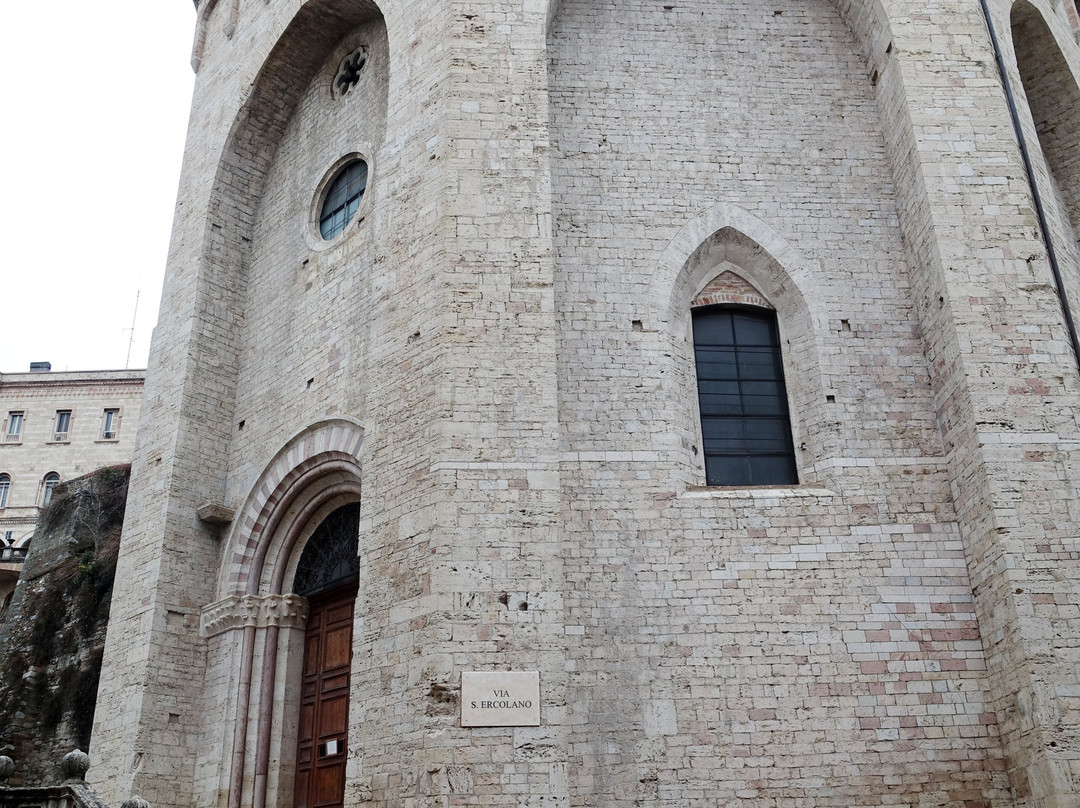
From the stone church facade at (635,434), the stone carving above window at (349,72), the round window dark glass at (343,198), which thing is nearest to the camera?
the stone church facade at (635,434)

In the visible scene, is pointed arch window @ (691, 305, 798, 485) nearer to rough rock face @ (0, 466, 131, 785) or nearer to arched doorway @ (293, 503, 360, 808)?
arched doorway @ (293, 503, 360, 808)

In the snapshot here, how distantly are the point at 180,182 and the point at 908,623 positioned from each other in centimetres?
1108

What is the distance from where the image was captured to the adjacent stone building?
109 feet

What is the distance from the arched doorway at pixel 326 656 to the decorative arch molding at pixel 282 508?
0.20 meters

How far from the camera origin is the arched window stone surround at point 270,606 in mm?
10555

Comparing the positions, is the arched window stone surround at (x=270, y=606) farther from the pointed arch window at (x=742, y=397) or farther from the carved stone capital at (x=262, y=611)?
the pointed arch window at (x=742, y=397)

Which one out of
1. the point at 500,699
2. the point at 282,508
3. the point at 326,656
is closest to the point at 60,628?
the point at 282,508

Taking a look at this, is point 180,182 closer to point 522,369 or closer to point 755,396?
point 522,369

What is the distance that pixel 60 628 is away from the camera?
48.9 ft

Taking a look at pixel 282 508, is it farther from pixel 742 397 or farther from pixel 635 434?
pixel 742 397

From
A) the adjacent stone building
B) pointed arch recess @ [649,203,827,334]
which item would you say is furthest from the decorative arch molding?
the adjacent stone building

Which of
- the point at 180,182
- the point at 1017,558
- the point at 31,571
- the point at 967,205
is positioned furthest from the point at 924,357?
the point at 31,571

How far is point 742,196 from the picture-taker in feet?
35.5

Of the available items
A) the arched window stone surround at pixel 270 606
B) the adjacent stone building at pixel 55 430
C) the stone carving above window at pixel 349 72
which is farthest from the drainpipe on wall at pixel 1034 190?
the adjacent stone building at pixel 55 430
